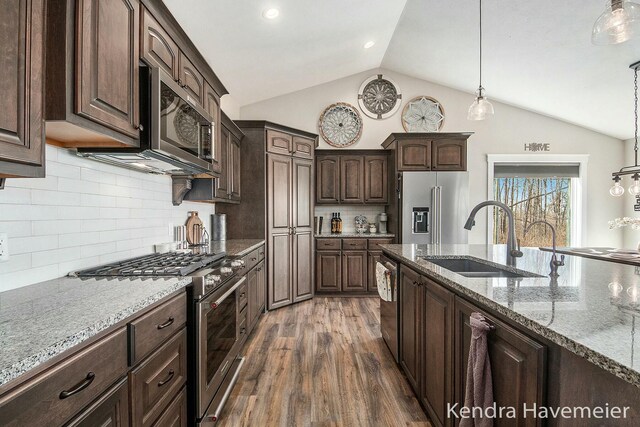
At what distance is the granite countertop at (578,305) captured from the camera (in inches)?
26.0

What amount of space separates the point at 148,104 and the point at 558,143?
591cm

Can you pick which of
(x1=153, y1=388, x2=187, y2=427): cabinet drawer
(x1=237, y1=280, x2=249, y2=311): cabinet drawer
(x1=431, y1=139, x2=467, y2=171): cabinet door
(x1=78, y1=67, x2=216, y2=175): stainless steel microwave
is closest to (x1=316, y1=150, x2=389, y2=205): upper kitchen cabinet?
(x1=431, y1=139, x2=467, y2=171): cabinet door

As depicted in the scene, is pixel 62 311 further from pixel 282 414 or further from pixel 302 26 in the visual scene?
pixel 302 26

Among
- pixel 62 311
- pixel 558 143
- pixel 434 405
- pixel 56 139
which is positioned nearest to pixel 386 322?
pixel 434 405

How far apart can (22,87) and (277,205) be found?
2955mm

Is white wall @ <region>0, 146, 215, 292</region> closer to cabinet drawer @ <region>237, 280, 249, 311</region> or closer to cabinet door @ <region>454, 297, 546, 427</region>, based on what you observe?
cabinet drawer @ <region>237, 280, 249, 311</region>

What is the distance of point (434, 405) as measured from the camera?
1.66 m

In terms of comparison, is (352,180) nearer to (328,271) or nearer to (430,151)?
(430,151)

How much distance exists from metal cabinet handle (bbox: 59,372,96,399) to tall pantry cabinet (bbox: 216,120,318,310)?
Answer: 2821mm

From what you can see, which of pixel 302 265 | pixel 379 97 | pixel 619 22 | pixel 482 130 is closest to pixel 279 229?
pixel 302 265

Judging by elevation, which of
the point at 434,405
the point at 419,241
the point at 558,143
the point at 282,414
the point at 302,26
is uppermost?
the point at 302,26

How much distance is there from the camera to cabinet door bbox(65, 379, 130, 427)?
851mm

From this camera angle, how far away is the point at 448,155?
4449 millimetres

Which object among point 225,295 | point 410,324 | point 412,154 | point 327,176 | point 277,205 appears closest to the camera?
point 225,295
